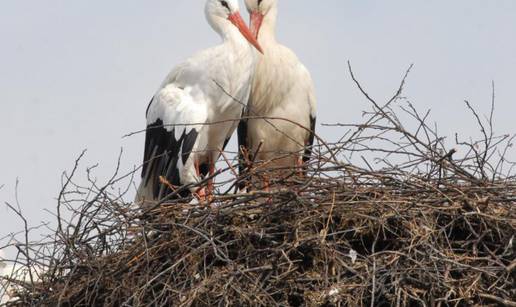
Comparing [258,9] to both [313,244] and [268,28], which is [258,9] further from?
[313,244]

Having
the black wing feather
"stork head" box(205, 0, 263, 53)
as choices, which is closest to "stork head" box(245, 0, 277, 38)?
"stork head" box(205, 0, 263, 53)

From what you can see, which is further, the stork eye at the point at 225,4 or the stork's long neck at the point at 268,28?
the stork's long neck at the point at 268,28

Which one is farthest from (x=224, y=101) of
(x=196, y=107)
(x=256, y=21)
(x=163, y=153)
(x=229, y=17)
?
(x=256, y=21)

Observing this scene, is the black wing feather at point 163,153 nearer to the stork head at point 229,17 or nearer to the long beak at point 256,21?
the stork head at point 229,17

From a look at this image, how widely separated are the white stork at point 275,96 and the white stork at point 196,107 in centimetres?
26

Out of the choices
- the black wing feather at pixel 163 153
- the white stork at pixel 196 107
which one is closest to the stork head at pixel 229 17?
the white stork at pixel 196 107

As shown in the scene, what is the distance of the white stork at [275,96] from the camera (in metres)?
8.39

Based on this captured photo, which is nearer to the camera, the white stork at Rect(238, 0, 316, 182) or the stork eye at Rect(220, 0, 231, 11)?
the stork eye at Rect(220, 0, 231, 11)

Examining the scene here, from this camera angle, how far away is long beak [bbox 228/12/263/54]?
8.17 m

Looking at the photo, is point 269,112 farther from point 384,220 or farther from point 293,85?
point 384,220

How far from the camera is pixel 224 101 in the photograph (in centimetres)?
798

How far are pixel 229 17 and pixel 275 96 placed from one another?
55 centimetres

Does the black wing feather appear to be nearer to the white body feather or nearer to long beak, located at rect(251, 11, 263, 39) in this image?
the white body feather

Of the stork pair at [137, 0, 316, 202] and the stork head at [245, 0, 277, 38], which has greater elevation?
the stork head at [245, 0, 277, 38]
